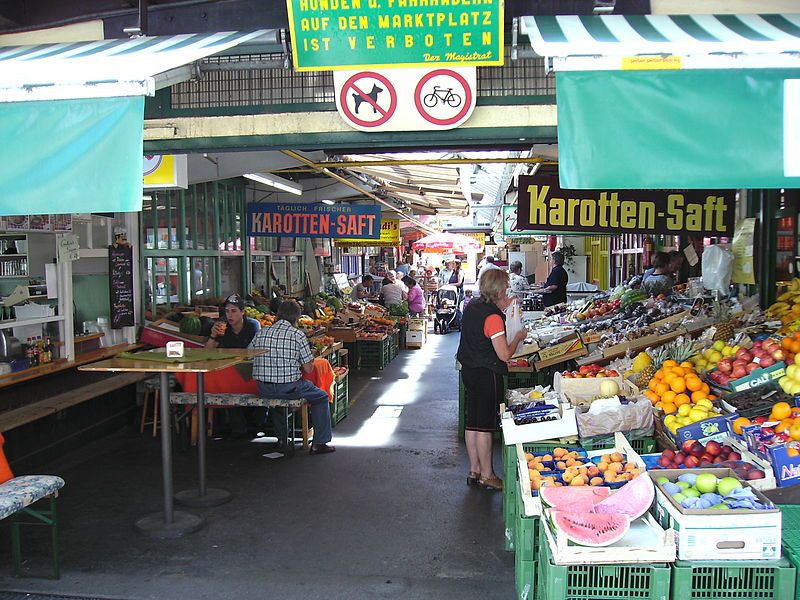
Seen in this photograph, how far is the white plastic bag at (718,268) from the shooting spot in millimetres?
7500

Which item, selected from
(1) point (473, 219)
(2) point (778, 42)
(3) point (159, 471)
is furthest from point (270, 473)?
(1) point (473, 219)

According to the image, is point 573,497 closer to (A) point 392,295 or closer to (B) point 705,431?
(B) point 705,431

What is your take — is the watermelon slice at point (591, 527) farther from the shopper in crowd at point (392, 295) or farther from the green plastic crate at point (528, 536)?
the shopper in crowd at point (392, 295)

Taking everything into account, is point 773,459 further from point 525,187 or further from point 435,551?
point 525,187

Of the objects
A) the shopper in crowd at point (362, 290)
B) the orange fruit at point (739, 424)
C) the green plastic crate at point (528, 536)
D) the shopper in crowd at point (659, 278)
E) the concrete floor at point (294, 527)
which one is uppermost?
the shopper in crowd at point (659, 278)

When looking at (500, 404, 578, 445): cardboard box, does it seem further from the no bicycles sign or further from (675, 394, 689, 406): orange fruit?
the no bicycles sign

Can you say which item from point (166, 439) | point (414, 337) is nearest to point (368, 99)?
point (166, 439)

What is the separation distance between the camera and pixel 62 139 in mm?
3361

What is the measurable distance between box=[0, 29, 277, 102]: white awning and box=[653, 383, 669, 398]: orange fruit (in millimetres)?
3644

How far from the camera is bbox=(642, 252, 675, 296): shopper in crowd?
10094 millimetres

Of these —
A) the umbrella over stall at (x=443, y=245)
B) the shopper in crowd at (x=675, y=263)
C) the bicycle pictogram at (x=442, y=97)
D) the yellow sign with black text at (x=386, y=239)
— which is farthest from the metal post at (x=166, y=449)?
the umbrella over stall at (x=443, y=245)

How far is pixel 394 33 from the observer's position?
361 centimetres

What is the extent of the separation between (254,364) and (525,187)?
3475 mm

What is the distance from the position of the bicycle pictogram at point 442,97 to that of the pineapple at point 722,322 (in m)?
4.00
